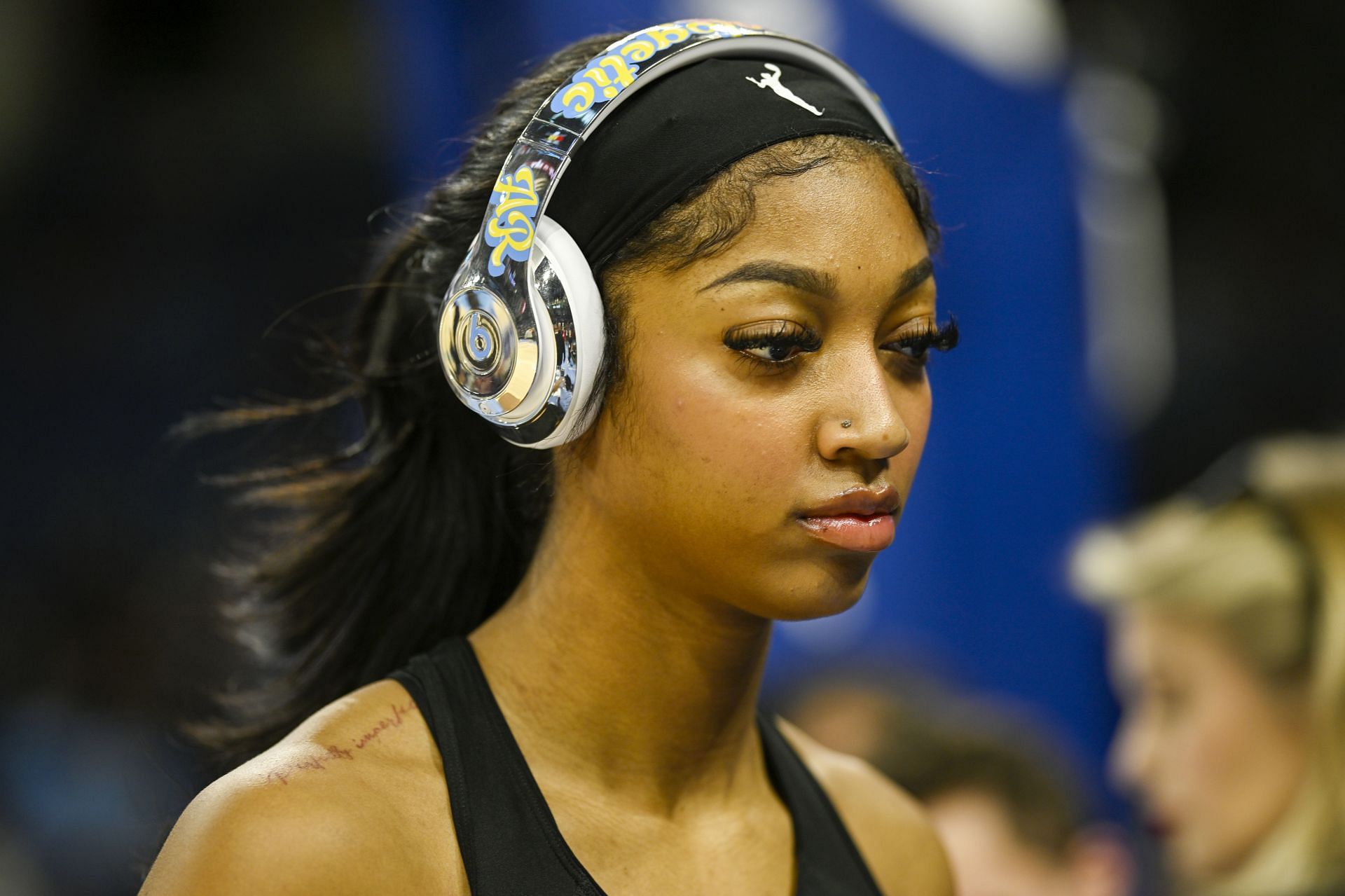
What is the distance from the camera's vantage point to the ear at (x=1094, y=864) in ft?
9.68

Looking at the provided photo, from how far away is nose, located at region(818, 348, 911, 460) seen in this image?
1.40 metres

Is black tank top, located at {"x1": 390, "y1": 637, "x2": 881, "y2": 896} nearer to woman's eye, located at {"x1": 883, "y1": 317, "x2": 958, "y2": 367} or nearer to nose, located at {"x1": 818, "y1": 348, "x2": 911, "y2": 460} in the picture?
nose, located at {"x1": 818, "y1": 348, "x2": 911, "y2": 460}

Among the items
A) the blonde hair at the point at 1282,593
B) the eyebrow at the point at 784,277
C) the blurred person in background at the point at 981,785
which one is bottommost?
the blurred person in background at the point at 981,785

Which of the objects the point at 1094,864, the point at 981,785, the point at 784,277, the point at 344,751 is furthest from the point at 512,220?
the point at 1094,864

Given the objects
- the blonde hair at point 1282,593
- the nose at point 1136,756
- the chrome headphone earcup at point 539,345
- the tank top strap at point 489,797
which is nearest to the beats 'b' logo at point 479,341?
the chrome headphone earcup at point 539,345

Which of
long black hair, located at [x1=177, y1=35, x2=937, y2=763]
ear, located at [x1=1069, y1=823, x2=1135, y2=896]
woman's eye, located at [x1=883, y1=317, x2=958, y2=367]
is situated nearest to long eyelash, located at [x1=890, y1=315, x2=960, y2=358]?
woman's eye, located at [x1=883, y1=317, x2=958, y2=367]

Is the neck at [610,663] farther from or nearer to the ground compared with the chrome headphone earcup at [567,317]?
nearer to the ground

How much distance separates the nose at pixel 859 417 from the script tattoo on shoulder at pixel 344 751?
52cm

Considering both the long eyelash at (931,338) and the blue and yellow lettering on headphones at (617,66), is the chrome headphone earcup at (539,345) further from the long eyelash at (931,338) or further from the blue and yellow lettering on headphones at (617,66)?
the long eyelash at (931,338)

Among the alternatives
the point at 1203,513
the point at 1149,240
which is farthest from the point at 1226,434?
the point at 1203,513

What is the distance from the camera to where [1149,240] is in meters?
5.75

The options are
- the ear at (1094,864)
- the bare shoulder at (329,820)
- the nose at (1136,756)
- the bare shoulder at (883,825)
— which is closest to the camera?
the bare shoulder at (329,820)

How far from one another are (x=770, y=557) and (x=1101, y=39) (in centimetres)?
507

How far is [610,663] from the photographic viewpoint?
1548 mm
